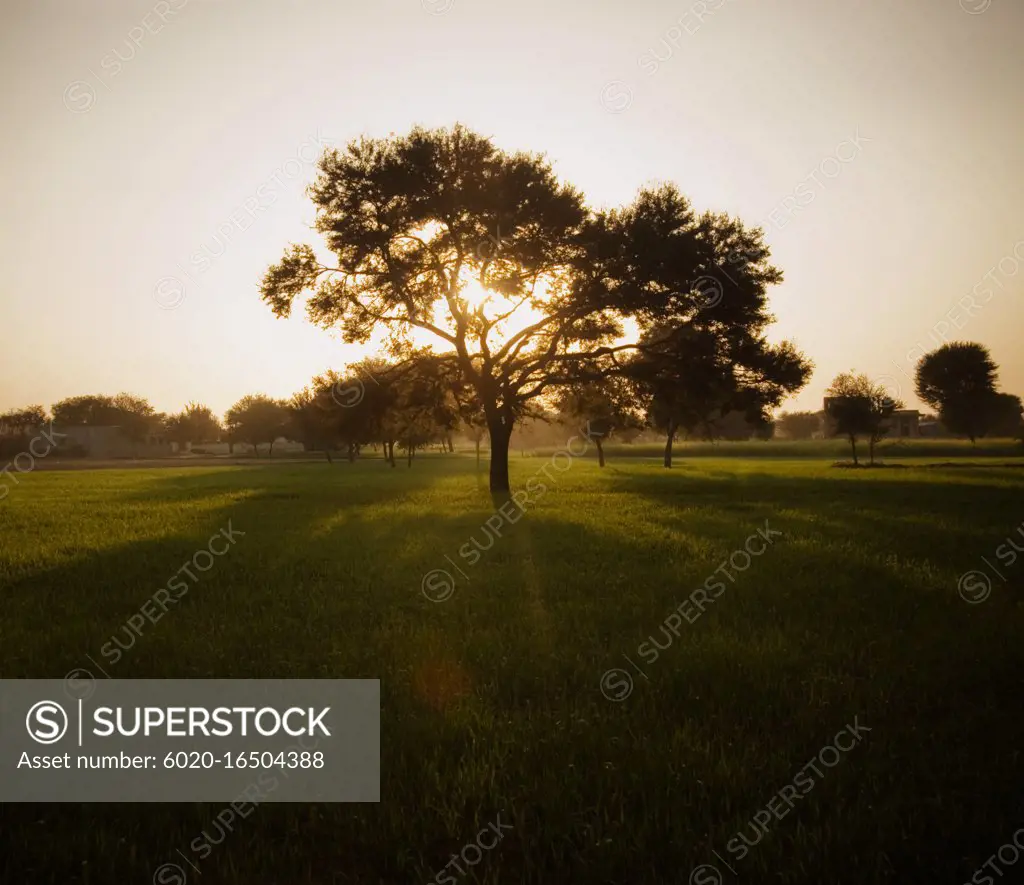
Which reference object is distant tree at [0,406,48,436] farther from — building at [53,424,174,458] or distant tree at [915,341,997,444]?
distant tree at [915,341,997,444]

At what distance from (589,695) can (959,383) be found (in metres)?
119

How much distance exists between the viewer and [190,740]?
5895 mm

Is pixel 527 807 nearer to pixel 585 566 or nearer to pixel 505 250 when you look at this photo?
pixel 585 566

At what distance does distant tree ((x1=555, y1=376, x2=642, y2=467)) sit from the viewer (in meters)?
34.0

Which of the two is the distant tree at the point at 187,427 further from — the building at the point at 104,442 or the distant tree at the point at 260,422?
the distant tree at the point at 260,422

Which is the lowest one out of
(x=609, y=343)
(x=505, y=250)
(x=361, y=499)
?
(x=361, y=499)

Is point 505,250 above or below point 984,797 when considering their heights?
above

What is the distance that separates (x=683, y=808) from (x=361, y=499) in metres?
27.1

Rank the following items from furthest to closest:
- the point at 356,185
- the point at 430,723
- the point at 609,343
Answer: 1. the point at 609,343
2. the point at 356,185
3. the point at 430,723

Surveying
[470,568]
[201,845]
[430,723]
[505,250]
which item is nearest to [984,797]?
[430,723]

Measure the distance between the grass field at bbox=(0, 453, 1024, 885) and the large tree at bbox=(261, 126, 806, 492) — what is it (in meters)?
15.1

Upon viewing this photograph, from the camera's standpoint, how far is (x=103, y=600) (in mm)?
10664

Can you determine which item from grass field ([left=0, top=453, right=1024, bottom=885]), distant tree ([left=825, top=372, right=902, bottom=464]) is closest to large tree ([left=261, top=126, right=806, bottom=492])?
grass field ([left=0, top=453, right=1024, bottom=885])

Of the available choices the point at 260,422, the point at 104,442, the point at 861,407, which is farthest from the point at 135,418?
the point at 861,407
